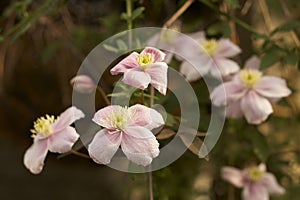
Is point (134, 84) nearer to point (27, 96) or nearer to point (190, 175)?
point (190, 175)

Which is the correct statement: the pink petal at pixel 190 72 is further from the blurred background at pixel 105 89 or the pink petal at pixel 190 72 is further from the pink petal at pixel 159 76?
the pink petal at pixel 159 76

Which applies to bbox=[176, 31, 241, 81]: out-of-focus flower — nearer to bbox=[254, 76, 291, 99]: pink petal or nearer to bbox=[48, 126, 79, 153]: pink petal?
bbox=[254, 76, 291, 99]: pink petal

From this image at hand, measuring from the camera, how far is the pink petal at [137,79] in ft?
2.08

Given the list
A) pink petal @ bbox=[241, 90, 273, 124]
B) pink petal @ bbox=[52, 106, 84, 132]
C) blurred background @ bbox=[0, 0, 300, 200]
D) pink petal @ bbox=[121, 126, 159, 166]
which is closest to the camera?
pink petal @ bbox=[121, 126, 159, 166]

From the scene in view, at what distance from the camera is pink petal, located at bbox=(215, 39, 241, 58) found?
3.12ft

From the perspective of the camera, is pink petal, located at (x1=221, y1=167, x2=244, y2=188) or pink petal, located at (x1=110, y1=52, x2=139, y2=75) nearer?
pink petal, located at (x1=110, y1=52, x2=139, y2=75)

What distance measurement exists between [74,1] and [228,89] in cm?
52

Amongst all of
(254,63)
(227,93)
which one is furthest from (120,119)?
(254,63)

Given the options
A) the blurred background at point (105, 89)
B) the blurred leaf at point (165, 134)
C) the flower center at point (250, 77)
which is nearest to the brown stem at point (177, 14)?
the blurred background at point (105, 89)

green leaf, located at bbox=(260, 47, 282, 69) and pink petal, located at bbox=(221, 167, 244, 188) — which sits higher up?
green leaf, located at bbox=(260, 47, 282, 69)

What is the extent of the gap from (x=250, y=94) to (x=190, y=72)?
0.10 meters

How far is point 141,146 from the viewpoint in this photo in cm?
62

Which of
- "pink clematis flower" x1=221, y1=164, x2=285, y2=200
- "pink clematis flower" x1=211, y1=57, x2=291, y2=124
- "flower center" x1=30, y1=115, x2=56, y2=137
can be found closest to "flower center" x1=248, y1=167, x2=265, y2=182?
"pink clematis flower" x1=221, y1=164, x2=285, y2=200

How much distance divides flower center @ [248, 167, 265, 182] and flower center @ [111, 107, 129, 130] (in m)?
0.41
